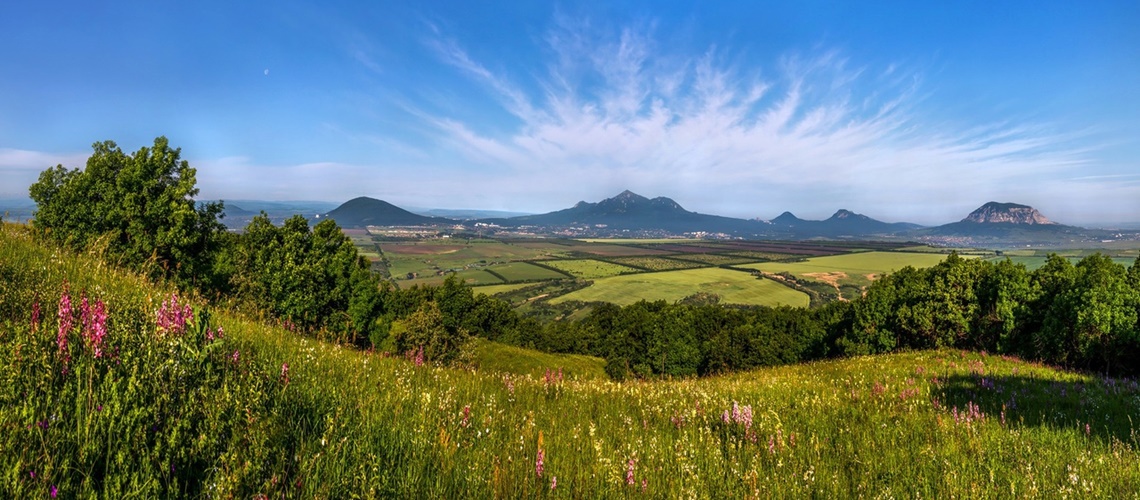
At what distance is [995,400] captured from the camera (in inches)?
345

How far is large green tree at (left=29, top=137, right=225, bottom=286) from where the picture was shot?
29094mm

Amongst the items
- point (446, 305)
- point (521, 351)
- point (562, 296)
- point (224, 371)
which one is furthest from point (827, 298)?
point (224, 371)

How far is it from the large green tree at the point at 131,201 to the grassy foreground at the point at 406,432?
2784 centimetres

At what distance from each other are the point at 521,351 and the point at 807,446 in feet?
218

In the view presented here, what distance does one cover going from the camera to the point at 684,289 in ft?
474

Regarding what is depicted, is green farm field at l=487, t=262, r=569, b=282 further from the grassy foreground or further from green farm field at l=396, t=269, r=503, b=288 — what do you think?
the grassy foreground

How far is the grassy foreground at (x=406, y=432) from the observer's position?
8.34 feet

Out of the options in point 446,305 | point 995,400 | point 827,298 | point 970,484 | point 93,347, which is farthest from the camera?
point 827,298

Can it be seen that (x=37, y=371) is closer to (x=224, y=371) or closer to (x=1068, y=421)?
(x=224, y=371)

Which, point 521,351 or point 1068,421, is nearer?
point 1068,421

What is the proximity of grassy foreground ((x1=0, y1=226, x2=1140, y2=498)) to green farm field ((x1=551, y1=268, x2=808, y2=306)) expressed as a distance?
391 feet

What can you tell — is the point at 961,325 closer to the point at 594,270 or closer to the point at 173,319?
the point at 173,319

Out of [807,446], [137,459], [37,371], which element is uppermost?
[37,371]

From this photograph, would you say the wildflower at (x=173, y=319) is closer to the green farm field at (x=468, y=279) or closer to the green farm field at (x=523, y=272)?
the green farm field at (x=468, y=279)
